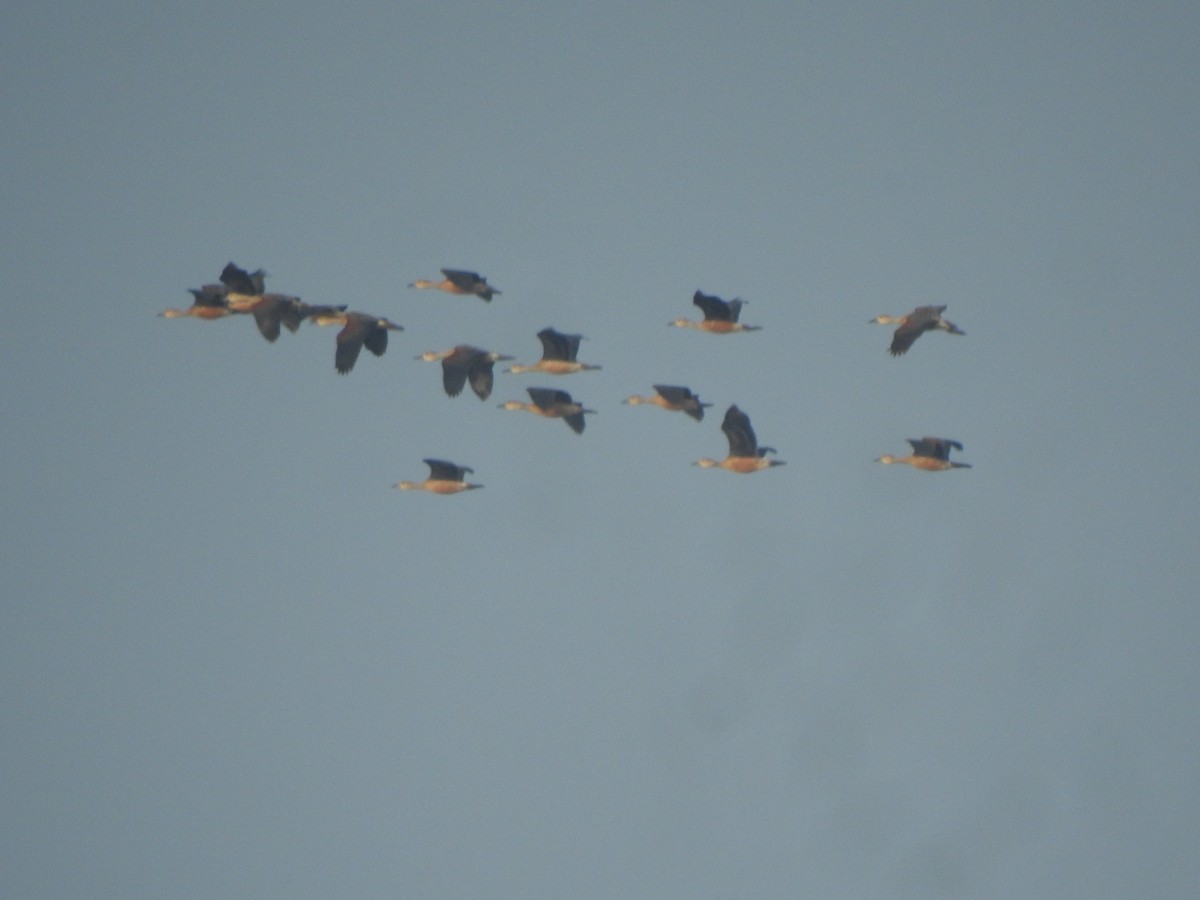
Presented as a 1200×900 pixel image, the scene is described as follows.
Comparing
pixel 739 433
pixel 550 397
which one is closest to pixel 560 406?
pixel 550 397

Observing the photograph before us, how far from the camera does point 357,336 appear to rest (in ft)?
130

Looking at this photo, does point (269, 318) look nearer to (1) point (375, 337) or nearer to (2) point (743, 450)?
(1) point (375, 337)

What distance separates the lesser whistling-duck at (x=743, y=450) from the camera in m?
39.6

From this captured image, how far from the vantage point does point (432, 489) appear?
4191cm

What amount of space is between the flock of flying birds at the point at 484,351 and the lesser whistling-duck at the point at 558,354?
0.06 feet

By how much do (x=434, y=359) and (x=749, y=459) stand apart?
23.2ft

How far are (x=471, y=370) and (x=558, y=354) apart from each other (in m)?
2.27

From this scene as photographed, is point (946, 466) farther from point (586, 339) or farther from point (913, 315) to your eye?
point (586, 339)

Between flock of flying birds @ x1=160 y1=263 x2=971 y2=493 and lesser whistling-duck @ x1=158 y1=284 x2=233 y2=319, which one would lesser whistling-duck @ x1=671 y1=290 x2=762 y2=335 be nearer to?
flock of flying birds @ x1=160 y1=263 x2=971 y2=493

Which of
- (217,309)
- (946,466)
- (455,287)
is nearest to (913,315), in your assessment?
(946,466)

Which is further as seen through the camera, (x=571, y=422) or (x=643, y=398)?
(x=643, y=398)

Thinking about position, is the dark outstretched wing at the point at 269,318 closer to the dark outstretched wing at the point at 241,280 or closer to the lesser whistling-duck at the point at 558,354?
the dark outstretched wing at the point at 241,280

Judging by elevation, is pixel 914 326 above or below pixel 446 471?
above

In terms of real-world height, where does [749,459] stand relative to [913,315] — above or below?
below
